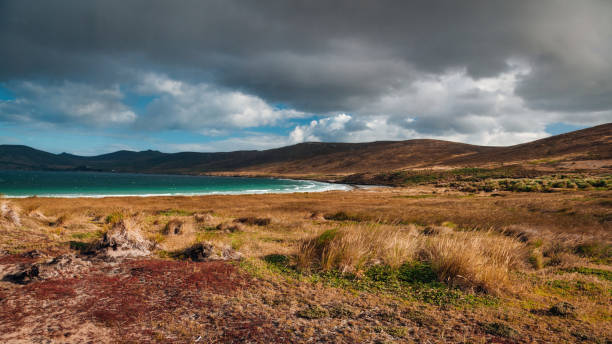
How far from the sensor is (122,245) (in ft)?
30.6

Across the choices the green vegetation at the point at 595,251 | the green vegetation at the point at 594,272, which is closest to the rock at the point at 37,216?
the green vegetation at the point at 594,272

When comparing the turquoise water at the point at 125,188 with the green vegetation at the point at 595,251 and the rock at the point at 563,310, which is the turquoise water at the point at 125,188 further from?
the green vegetation at the point at 595,251

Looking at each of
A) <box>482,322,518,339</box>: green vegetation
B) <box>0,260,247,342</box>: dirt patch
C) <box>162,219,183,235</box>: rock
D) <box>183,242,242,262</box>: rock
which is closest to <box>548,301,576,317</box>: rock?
<box>482,322,518,339</box>: green vegetation

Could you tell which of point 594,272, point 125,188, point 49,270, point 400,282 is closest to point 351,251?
point 400,282

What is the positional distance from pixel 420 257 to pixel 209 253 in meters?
6.66

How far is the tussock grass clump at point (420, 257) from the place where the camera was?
7.09 metres

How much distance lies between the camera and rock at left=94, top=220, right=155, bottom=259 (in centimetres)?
892

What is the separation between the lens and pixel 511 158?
107 metres

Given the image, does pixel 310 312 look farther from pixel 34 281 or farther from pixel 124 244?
pixel 124 244

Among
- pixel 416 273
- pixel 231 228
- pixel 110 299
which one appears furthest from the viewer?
pixel 231 228

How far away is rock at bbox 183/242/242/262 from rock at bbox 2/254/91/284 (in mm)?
2696

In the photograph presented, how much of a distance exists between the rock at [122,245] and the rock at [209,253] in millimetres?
1448

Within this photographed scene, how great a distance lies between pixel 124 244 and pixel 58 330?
506 centimetres

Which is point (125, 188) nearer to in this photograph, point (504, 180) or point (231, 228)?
point (231, 228)
